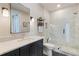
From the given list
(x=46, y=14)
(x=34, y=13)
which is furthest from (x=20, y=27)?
(x=46, y=14)

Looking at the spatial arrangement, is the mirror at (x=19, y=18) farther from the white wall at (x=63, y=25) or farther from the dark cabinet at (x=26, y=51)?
the white wall at (x=63, y=25)

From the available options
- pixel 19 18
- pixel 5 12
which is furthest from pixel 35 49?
pixel 5 12

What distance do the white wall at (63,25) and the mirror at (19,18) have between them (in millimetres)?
1381

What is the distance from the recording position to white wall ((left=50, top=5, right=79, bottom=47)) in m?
3.65

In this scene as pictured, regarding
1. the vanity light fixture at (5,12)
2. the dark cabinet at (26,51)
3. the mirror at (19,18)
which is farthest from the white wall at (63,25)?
the vanity light fixture at (5,12)

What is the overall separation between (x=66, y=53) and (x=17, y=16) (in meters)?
1.90

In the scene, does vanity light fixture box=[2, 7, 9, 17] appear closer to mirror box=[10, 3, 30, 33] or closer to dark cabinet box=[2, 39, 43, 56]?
mirror box=[10, 3, 30, 33]

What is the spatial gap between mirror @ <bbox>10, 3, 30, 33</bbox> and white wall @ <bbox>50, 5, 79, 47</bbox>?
4.53 ft

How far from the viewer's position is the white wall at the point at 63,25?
3.65 metres

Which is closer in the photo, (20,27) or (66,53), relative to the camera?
(20,27)

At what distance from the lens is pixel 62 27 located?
397 centimetres

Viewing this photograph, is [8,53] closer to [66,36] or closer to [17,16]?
[17,16]

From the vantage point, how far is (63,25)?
400 centimetres

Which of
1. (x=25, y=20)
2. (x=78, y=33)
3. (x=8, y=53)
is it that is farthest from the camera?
(x=78, y=33)
